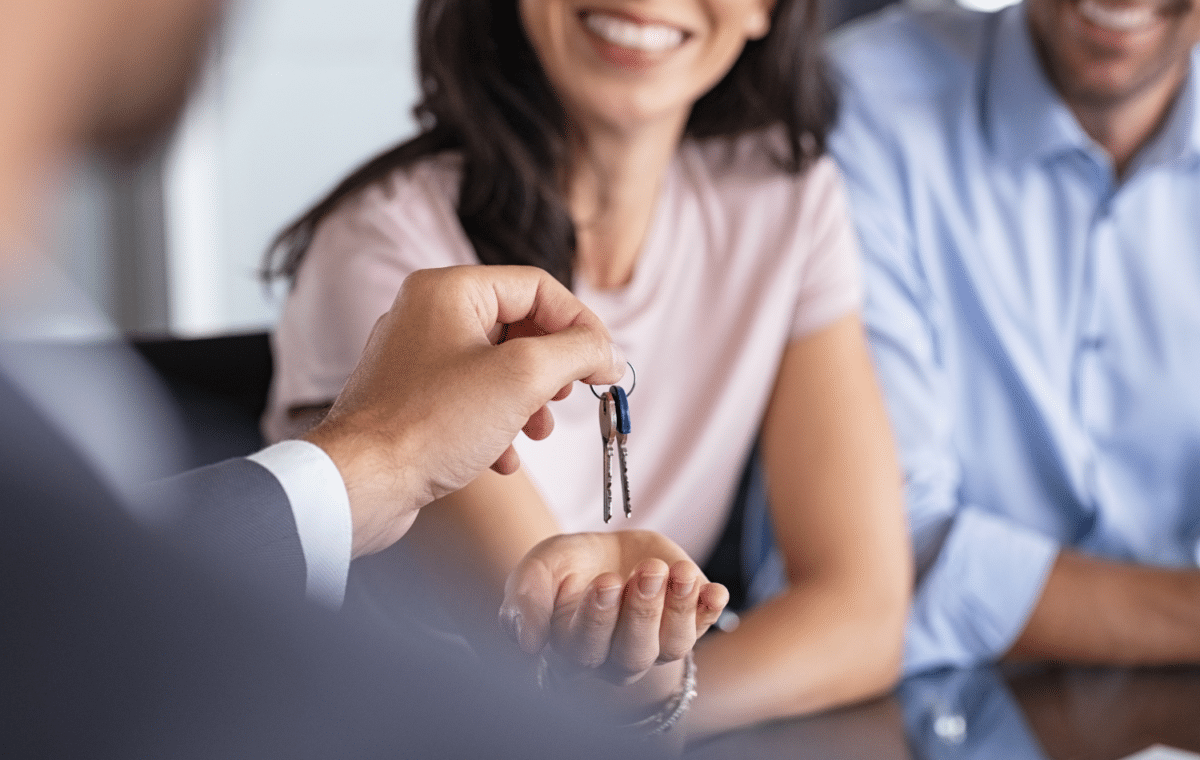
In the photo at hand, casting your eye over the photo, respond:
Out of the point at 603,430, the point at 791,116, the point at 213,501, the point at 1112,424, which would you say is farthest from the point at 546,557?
the point at 1112,424

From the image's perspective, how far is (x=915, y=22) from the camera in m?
1.29

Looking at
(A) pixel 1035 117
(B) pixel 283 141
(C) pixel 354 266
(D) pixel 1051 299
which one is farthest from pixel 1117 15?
(B) pixel 283 141

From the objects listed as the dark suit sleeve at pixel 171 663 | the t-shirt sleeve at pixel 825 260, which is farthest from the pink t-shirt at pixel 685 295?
the dark suit sleeve at pixel 171 663

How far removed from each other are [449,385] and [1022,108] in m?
0.92

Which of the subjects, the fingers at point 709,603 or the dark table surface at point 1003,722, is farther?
the dark table surface at point 1003,722

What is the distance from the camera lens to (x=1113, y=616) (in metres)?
0.93

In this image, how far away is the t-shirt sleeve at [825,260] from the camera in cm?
100

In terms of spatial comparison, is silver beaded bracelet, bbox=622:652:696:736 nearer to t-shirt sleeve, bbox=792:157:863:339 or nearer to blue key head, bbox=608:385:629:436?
blue key head, bbox=608:385:629:436

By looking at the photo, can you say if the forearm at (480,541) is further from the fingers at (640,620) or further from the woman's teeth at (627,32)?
the woman's teeth at (627,32)

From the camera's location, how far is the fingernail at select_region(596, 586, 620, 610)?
52 cm

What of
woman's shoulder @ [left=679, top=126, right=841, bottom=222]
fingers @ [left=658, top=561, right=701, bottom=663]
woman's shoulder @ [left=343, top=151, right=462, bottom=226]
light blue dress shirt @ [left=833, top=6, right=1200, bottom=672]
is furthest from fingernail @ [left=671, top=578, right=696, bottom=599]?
light blue dress shirt @ [left=833, top=6, right=1200, bottom=672]

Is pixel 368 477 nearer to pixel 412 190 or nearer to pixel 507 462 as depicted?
pixel 507 462

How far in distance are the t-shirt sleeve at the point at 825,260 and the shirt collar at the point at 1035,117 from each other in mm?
237

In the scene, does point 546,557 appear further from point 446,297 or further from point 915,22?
point 915,22
